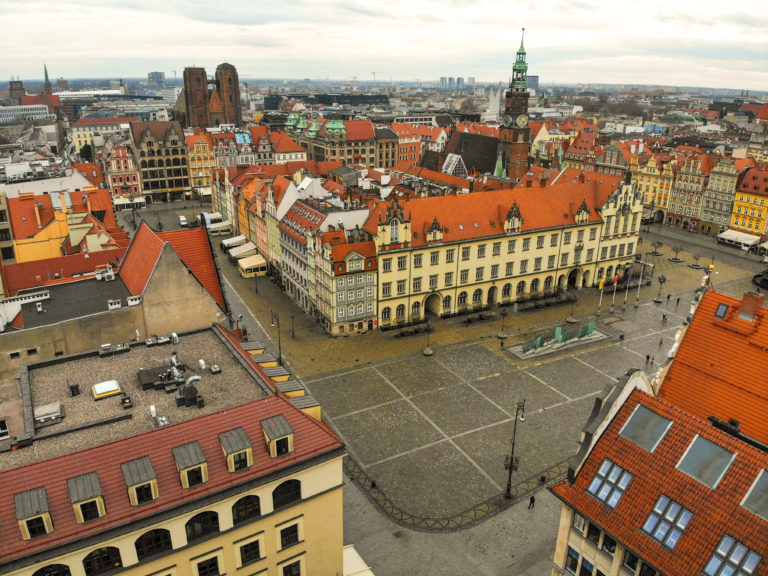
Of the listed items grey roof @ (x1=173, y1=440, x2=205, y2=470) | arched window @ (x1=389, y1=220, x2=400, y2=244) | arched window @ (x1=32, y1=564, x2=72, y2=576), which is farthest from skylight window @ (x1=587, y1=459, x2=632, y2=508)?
arched window @ (x1=389, y1=220, x2=400, y2=244)

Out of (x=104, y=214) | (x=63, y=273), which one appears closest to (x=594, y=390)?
(x=63, y=273)

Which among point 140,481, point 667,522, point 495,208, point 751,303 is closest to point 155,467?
point 140,481

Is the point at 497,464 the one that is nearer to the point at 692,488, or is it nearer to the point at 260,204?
the point at 692,488

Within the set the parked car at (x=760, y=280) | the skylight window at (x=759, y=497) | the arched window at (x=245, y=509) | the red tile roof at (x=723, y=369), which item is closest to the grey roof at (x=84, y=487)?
the arched window at (x=245, y=509)

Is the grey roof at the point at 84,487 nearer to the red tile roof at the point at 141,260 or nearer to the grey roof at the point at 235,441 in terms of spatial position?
the grey roof at the point at 235,441

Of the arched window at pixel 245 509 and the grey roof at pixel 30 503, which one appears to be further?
the arched window at pixel 245 509

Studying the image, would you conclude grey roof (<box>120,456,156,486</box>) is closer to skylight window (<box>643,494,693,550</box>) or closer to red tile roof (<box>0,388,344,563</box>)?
red tile roof (<box>0,388,344,563</box>)
